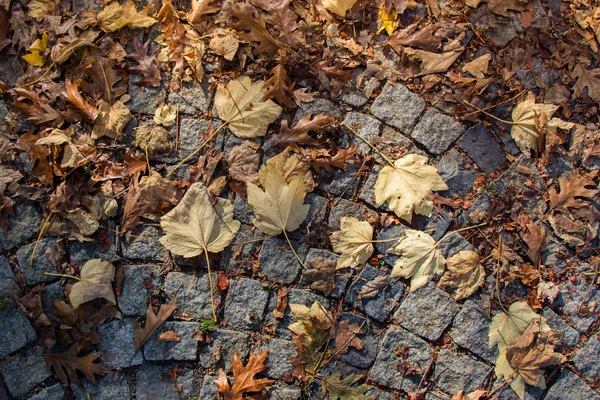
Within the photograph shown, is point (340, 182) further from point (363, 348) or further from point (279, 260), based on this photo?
point (363, 348)

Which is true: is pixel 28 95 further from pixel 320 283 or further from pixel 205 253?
pixel 320 283

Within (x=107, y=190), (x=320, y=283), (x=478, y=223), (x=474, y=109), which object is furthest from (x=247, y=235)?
(x=474, y=109)

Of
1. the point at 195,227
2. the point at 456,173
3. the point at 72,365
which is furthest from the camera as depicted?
the point at 456,173

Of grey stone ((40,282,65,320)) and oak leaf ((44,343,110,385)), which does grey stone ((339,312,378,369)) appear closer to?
oak leaf ((44,343,110,385))

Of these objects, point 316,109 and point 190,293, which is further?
point 316,109

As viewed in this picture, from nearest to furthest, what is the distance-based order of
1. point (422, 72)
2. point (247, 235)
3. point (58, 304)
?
point (58, 304)
point (247, 235)
point (422, 72)

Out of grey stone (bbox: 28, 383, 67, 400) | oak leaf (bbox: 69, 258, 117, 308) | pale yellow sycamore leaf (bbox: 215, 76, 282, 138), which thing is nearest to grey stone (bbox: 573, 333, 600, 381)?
pale yellow sycamore leaf (bbox: 215, 76, 282, 138)

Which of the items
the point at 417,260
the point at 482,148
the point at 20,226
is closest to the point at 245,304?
the point at 417,260
